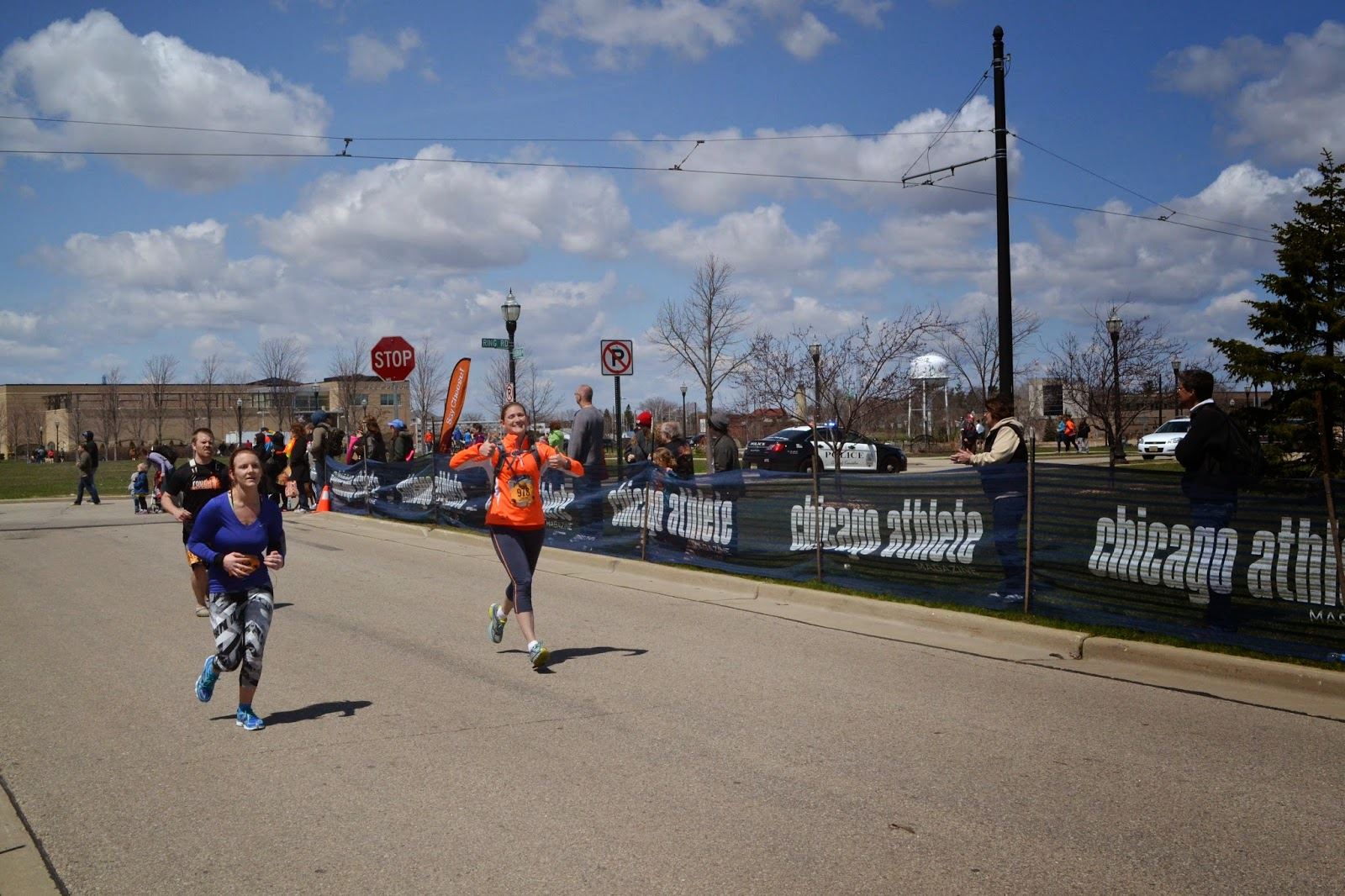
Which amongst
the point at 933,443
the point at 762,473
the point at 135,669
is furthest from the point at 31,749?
the point at 933,443

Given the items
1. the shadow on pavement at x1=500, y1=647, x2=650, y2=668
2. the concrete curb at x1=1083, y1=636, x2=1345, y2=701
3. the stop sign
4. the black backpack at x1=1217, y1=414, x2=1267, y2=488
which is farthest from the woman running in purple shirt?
the stop sign

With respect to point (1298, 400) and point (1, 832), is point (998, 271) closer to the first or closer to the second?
point (1298, 400)

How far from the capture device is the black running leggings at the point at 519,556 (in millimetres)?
8531

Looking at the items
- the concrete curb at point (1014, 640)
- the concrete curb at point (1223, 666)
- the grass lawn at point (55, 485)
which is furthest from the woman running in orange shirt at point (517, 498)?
the grass lawn at point (55, 485)

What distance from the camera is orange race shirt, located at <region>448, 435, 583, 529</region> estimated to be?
A: 28.3 ft

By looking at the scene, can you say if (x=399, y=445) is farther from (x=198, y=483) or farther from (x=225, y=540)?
(x=225, y=540)

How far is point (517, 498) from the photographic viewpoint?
28.3 ft

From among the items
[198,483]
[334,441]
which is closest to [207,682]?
[198,483]

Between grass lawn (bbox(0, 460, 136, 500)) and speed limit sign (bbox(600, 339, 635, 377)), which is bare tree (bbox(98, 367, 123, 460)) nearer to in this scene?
grass lawn (bbox(0, 460, 136, 500))

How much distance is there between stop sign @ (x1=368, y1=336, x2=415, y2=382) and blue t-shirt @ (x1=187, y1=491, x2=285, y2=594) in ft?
55.1

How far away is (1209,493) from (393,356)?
58.1 ft

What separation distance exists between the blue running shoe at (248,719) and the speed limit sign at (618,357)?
36.4ft

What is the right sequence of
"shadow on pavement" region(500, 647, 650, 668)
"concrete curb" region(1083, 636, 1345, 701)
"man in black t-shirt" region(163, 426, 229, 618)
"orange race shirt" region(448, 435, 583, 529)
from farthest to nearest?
1. "man in black t-shirt" region(163, 426, 229, 618)
2. "shadow on pavement" region(500, 647, 650, 668)
3. "orange race shirt" region(448, 435, 583, 529)
4. "concrete curb" region(1083, 636, 1345, 701)

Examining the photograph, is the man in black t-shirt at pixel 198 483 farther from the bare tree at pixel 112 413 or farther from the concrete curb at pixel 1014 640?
the bare tree at pixel 112 413
